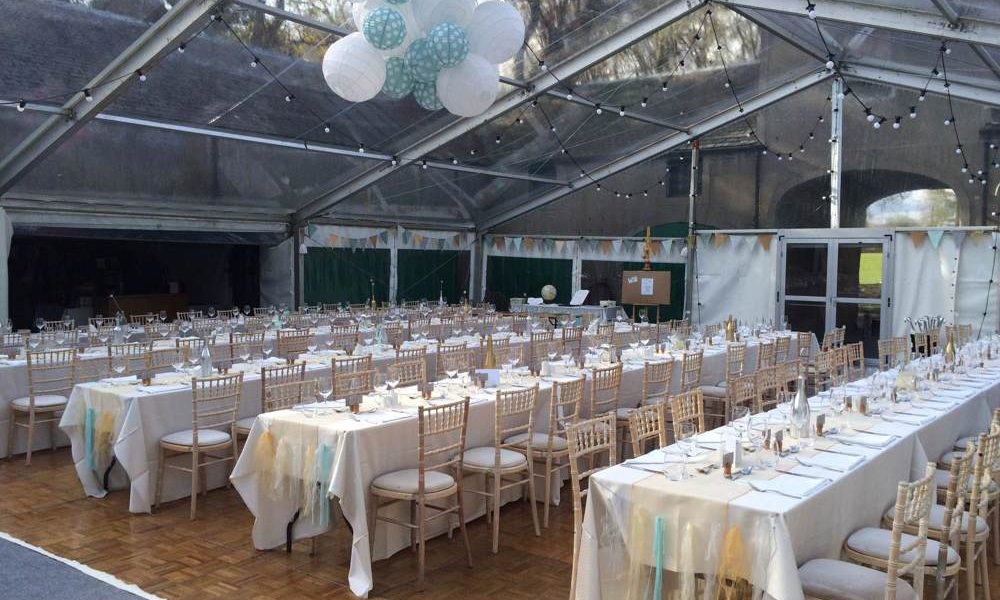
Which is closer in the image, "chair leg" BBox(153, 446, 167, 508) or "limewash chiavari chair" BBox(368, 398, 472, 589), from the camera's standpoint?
"limewash chiavari chair" BBox(368, 398, 472, 589)

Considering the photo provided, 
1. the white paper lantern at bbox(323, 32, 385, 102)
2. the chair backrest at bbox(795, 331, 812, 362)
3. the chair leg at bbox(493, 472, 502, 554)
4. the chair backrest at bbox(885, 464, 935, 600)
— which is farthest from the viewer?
the chair backrest at bbox(795, 331, 812, 362)

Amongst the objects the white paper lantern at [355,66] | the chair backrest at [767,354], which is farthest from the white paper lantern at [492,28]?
the chair backrest at [767,354]

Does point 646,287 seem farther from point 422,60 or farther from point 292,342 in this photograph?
point 422,60

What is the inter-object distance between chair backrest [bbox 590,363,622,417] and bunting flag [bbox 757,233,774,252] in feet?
28.9

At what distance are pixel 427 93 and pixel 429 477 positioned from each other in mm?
2926

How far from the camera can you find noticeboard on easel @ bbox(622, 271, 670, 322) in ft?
48.9

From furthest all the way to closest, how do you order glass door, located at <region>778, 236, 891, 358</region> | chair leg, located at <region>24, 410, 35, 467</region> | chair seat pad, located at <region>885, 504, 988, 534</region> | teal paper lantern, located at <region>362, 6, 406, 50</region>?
Result: 1. glass door, located at <region>778, 236, 891, 358</region>
2. chair leg, located at <region>24, 410, 35, 467</region>
3. teal paper lantern, located at <region>362, 6, 406, 50</region>
4. chair seat pad, located at <region>885, 504, 988, 534</region>

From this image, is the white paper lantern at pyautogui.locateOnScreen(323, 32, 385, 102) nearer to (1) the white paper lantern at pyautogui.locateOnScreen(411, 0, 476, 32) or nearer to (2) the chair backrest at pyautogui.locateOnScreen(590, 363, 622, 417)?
(1) the white paper lantern at pyautogui.locateOnScreen(411, 0, 476, 32)

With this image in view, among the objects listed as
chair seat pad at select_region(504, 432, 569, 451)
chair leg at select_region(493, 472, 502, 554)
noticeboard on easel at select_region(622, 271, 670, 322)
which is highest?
noticeboard on easel at select_region(622, 271, 670, 322)

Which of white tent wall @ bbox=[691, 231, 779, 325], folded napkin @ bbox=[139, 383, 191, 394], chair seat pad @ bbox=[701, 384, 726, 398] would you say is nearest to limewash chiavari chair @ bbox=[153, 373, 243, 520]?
folded napkin @ bbox=[139, 383, 191, 394]

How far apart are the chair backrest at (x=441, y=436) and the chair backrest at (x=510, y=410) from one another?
8.6 inches

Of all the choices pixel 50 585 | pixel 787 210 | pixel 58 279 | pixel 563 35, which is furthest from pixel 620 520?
pixel 58 279

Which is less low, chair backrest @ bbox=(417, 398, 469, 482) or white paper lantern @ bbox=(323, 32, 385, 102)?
white paper lantern @ bbox=(323, 32, 385, 102)

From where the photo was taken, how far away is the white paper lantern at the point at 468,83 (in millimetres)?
5750
